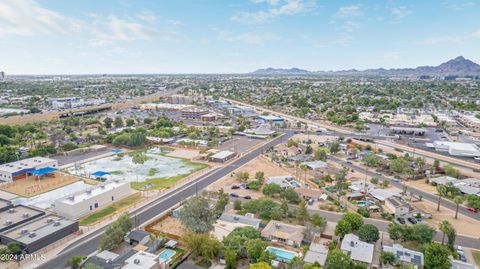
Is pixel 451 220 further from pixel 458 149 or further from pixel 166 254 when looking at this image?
pixel 458 149

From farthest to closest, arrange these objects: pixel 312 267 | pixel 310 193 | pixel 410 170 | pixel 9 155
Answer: pixel 9 155
pixel 410 170
pixel 310 193
pixel 312 267

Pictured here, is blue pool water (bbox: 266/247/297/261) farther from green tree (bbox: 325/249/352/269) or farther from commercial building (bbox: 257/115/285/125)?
commercial building (bbox: 257/115/285/125)

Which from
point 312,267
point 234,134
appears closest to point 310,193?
point 312,267

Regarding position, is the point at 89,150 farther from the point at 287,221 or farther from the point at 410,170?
the point at 410,170

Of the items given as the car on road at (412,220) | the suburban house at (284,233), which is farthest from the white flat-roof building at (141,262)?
the car on road at (412,220)

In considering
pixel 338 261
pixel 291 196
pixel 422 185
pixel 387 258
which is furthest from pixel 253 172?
pixel 338 261
